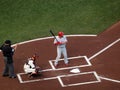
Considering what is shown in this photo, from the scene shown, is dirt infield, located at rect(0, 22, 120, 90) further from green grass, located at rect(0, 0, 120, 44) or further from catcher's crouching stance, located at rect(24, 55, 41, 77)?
green grass, located at rect(0, 0, 120, 44)

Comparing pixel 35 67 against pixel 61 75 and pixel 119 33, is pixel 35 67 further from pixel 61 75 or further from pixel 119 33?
pixel 119 33

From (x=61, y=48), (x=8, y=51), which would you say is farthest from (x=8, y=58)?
(x=61, y=48)

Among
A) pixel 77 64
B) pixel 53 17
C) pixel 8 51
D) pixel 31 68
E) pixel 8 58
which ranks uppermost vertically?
pixel 53 17

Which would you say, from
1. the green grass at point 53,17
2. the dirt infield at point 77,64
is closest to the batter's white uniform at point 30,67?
the dirt infield at point 77,64

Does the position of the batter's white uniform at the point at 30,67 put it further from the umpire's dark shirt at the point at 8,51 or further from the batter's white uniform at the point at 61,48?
the batter's white uniform at the point at 61,48

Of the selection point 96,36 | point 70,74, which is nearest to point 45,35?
point 96,36

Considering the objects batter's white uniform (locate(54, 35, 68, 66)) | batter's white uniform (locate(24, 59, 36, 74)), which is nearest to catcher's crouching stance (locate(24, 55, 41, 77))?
batter's white uniform (locate(24, 59, 36, 74))

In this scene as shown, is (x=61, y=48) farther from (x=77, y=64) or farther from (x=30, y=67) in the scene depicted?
(x=30, y=67)
